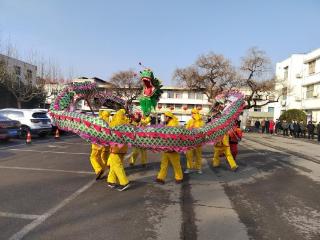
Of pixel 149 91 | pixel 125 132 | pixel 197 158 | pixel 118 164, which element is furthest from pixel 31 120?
pixel 125 132

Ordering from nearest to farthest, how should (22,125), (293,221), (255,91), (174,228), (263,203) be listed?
(174,228), (293,221), (263,203), (22,125), (255,91)

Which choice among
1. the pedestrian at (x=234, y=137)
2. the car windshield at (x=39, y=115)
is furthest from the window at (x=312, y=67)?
the pedestrian at (x=234, y=137)

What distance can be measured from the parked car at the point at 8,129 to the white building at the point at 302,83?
2932 cm

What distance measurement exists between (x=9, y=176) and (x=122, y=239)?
16.2 feet

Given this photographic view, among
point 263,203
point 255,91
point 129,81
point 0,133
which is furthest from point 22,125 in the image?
point 129,81

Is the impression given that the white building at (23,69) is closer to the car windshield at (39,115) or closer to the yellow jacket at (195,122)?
the car windshield at (39,115)

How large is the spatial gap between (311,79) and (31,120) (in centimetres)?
3235

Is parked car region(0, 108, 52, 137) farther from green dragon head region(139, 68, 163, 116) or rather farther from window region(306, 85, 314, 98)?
window region(306, 85, 314, 98)

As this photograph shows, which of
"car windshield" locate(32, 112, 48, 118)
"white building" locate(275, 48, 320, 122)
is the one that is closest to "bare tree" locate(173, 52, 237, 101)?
"white building" locate(275, 48, 320, 122)

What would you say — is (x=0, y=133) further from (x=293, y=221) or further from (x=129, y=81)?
(x=129, y=81)

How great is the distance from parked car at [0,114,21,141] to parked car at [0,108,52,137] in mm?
1987

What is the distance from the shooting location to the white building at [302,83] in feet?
130

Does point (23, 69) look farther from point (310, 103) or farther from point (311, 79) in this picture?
point (310, 103)

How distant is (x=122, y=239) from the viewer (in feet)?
15.9
